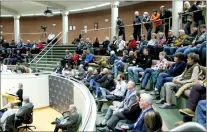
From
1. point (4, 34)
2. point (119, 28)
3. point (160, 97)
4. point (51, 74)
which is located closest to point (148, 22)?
point (119, 28)

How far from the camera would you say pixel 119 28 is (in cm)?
1245

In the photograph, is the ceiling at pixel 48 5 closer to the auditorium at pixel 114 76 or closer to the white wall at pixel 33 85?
the auditorium at pixel 114 76

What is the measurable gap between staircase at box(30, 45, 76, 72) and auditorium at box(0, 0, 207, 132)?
0.17 feet

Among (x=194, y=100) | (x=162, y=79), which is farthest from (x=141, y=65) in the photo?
(x=194, y=100)

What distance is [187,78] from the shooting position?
Result: 188 inches

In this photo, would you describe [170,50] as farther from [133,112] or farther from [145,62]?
[133,112]

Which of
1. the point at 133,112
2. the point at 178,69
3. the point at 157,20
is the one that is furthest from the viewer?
the point at 157,20

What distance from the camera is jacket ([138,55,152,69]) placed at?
6918mm

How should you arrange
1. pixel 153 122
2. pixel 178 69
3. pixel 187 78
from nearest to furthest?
pixel 153 122 → pixel 187 78 → pixel 178 69

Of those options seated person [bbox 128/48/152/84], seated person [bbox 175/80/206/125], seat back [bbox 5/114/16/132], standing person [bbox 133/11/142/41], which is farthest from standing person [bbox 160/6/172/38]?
seated person [bbox 175/80/206/125]

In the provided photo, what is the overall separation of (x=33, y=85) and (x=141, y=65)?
5.80m

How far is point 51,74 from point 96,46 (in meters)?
2.62

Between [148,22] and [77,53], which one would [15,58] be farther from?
[148,22]

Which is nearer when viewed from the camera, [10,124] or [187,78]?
[187,78]
